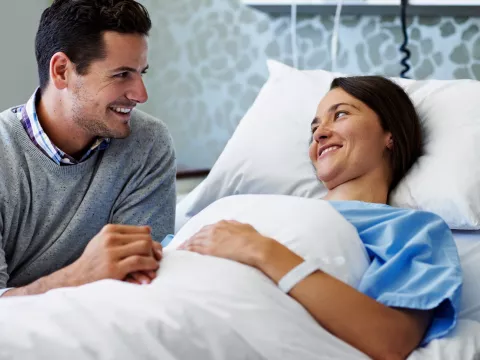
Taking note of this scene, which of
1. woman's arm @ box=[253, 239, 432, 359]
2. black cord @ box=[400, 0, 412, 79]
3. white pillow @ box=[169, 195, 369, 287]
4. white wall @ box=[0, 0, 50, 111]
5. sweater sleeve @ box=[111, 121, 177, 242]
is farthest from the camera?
white wall @ box=[0, 0, 50, 111]

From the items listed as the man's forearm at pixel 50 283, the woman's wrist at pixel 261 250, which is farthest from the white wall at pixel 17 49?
the woman's wrist at pixel 261 250

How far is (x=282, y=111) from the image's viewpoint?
208cm

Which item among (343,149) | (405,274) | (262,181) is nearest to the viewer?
(405,274)

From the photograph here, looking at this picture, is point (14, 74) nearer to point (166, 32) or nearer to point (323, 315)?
point (166, 32)

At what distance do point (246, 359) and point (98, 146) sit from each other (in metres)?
0.86

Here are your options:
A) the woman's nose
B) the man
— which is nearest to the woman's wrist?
the woman's nose

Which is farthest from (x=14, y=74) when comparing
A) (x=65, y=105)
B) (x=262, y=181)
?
(x=262, y=181)

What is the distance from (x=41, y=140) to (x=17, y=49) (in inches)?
44.4

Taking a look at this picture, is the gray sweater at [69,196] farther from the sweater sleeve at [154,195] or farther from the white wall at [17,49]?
the white wall at [17,49]

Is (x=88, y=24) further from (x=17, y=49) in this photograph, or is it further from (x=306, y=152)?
(x=17, y=49)

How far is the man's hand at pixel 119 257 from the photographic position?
132 cm

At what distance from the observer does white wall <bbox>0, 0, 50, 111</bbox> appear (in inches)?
107

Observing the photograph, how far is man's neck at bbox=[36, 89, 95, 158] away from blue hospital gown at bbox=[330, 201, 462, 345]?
69 cm

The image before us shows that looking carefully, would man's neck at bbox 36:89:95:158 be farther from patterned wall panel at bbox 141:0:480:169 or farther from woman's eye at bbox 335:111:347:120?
patterned wall panel at bbox 141:0:480:169
